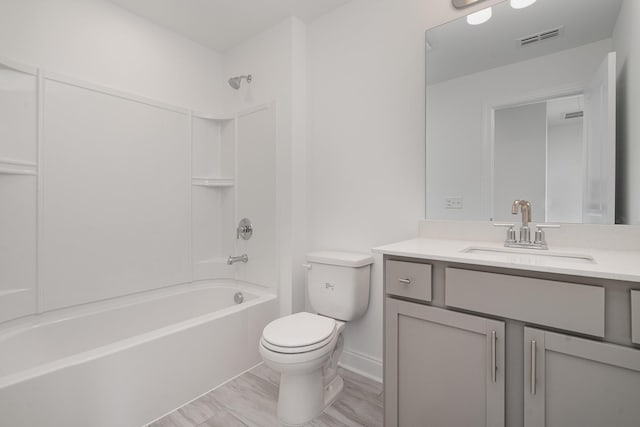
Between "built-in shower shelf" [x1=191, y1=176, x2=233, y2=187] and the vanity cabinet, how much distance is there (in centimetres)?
178

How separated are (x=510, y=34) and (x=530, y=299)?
130 cm

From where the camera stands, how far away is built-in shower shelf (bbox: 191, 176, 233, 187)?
8.36ft

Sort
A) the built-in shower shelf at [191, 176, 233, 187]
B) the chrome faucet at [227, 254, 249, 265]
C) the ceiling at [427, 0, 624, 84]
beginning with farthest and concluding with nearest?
1. the built-in shower shelf at [191, 176, 233, 187]
2. the chrome faucet at [227, 254, 249, 265]
3. the ceiling at [427, 0, 624, 84]

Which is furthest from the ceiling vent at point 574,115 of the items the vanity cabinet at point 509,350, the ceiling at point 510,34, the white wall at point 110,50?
the white wall at point 110,50

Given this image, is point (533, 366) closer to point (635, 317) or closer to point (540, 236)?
point (635, 317)

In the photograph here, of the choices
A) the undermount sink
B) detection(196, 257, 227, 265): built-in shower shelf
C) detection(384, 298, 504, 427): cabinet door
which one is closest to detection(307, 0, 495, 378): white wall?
the undermount sink

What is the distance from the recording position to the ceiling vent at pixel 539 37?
137 centimetres

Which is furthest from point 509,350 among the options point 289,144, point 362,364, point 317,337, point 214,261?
point 214,261

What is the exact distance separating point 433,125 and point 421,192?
383 millimetres

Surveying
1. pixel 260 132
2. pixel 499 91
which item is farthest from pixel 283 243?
pixel 499 91

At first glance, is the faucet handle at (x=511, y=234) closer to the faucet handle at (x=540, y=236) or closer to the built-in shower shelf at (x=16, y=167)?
the faucet handle at (x=540, y=236)

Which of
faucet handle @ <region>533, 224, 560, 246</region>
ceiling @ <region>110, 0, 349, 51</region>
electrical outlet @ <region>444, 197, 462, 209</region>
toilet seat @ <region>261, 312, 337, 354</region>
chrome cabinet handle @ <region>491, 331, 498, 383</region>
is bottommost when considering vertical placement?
toilet seat @ <region>261, 312, 337, 354</region>

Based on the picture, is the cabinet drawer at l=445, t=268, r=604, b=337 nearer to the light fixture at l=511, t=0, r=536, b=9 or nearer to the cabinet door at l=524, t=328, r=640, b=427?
the cabinet door at l=524, t=328, r=640, b=427

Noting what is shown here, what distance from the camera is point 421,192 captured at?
1760 millimetres
